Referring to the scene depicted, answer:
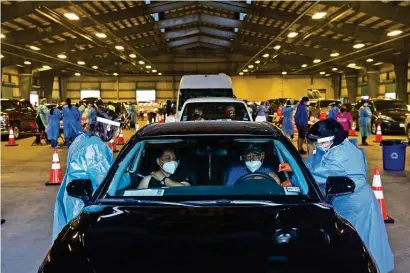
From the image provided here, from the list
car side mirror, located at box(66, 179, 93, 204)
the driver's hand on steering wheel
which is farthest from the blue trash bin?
car side mirror, located at box(66, 179, 93, 204)

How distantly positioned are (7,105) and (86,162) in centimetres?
1963

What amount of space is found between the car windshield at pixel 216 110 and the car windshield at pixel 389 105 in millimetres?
14966

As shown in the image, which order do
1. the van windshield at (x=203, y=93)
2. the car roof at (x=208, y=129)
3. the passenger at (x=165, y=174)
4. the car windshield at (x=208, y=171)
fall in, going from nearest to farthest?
the car windshield at (x=208, y=171) < the car roof at (x=208, y=129) < the passenger at (x=165, y=174) < the van windshield at (x=203, y=93)

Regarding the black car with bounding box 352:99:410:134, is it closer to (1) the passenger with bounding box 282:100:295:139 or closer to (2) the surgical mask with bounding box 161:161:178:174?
(1) the passenger with bounding box 282:100:295:139

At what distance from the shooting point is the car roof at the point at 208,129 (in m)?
3.85

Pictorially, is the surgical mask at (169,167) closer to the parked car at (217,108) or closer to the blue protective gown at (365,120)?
the parked car at (217,108)

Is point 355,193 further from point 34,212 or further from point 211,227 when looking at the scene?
point 34,212

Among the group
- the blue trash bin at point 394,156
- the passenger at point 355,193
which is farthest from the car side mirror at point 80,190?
the blue trash bin at point 394,156

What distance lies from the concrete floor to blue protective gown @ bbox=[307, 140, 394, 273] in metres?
1.01

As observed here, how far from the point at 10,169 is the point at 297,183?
1104cm

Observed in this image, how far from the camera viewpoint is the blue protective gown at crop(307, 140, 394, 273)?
422 centimetres

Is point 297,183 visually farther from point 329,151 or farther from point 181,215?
point 181,215

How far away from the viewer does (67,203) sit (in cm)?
475

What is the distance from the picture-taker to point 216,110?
1103 centimetres
